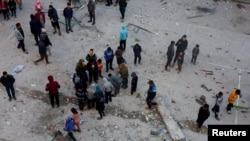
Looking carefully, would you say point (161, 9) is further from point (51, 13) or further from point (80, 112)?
point (80, 112)

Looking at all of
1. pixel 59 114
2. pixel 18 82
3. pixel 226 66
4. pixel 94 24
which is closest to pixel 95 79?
pixel 59 114

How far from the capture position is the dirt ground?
46.0 ft

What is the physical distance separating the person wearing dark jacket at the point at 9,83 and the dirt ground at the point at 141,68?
13.2 inches

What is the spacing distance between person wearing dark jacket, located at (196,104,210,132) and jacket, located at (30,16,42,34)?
845 centimetres

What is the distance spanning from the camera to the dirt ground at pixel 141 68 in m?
14.0

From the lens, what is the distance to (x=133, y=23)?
19.8 m

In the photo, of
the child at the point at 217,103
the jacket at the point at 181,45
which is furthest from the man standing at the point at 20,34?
the child at the point at 217,103

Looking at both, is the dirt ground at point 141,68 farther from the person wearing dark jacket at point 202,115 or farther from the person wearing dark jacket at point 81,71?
the person wearing dark jacket at point 81,71

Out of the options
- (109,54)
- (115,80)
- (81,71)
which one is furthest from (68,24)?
(115,80)

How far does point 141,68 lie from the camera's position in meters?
17.0

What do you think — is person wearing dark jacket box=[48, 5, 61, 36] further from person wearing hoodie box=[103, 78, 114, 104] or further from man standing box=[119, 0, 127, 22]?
person wearing hoodie box=[103, 78, 114, 104]

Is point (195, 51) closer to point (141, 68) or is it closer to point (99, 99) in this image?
point (141, 68)

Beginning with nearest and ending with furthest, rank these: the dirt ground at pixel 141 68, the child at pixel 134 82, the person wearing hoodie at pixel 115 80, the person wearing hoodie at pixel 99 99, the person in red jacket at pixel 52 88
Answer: the person wearing hoodie at pixel 99 99 → the person in red jacket at pixel 52 88 → the dirt ground at pixel 141 68 → the person wearing hoodie at pixel 115 80 → the child at pixel 134 82

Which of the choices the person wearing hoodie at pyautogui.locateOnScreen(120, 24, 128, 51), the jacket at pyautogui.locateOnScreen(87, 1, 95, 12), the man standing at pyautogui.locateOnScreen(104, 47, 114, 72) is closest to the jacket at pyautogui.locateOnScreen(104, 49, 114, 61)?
the man standing at pyautogui.locateOnScreen(104, 47, 114, 72)
